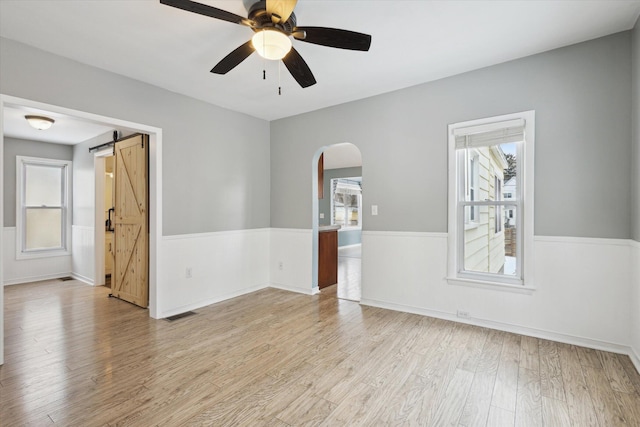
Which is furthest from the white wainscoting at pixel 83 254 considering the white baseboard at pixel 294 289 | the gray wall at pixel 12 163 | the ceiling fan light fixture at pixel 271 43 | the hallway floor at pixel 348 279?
the ceiling fan light fixture at pixel 271 43

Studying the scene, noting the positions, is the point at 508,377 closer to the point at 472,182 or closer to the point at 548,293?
the point at 548,293

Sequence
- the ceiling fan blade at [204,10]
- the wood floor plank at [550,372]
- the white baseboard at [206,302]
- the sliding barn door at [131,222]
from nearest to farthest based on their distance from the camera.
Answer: the ceiling fan blade at [204,10]
the wood floor plank at [550,372]
the white baseboard at [206,302]
the sliding barn door at [131,222]

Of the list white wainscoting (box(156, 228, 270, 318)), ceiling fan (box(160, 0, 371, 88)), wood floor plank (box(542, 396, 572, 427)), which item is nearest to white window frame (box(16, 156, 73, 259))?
white wainscoting (box(156, 228, 270, 318))

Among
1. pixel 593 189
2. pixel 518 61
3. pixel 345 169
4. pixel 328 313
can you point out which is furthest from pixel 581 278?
pixel 345 169

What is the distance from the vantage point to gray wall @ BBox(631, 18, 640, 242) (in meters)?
2.48

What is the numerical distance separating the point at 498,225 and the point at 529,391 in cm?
169

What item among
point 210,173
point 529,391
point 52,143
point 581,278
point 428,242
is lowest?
point 529,391

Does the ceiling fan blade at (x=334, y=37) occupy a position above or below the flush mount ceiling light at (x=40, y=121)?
below

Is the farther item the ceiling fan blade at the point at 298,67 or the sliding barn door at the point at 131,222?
the sliding barn door at the point at 131,222

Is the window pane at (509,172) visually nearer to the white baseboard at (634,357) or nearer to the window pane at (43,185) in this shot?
the white baseboard at (634,357)

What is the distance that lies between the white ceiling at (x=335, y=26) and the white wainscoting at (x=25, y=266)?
14.5ft

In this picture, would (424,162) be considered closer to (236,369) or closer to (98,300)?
(236,369)

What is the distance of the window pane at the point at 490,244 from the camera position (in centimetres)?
325

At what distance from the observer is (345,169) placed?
32.0 feet
